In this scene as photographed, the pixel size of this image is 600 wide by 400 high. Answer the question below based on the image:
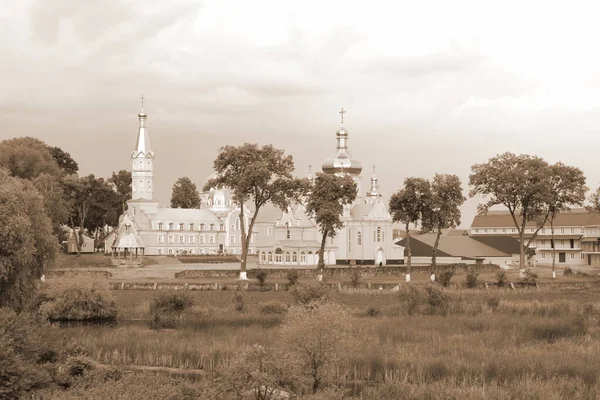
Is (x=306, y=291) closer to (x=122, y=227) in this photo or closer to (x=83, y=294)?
(x=83, y=294)

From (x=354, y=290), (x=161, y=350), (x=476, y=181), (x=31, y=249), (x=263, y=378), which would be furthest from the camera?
(x=476, y=181)

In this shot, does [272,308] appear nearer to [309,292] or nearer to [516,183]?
[309,292]

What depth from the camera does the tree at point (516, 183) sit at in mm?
66125

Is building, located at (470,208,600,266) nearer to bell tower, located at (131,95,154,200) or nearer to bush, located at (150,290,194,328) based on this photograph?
bell tower, located at (131,95,154,200)

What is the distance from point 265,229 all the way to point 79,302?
58.5 meters

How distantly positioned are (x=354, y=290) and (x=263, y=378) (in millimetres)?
33553

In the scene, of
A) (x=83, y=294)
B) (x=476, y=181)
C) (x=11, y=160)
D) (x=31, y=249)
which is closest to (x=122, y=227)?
(x=11, y=160)

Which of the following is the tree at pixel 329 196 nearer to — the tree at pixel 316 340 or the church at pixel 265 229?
the church at pixel 265 229

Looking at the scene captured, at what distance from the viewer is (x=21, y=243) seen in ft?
101

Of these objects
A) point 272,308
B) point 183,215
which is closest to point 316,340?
point 272,308

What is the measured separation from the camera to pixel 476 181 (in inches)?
2707

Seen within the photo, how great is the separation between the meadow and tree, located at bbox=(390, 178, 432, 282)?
812 inches

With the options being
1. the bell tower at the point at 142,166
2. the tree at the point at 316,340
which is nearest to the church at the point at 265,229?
the bell tower at the point at 142,166

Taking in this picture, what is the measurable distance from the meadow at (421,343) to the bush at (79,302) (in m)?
1.09
